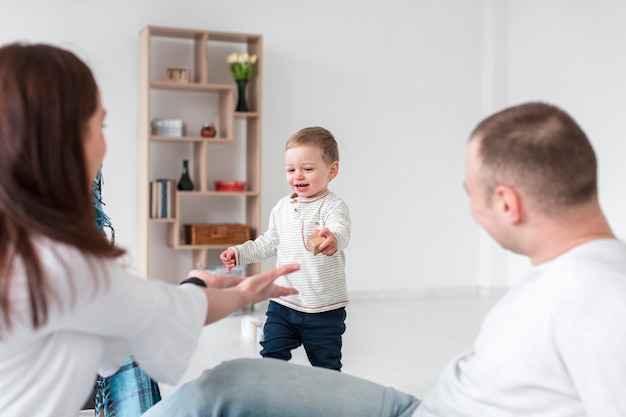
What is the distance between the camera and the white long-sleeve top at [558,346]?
998 millimetres

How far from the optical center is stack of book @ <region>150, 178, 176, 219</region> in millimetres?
4988

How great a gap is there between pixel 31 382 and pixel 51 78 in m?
0.44

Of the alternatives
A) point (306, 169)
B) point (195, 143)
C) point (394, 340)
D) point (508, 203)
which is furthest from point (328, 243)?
point (195, 143)

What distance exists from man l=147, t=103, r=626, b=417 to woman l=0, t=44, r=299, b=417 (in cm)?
17

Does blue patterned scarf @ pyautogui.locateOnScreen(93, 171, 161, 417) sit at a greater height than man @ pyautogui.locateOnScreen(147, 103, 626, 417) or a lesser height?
lesser

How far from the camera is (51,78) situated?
1.10 metres

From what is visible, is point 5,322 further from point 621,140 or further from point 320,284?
point 621,140

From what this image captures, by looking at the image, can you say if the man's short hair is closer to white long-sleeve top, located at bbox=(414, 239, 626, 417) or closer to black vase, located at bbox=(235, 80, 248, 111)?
white long-sleeve top, located at bbox=(414, 239, 626, 417)

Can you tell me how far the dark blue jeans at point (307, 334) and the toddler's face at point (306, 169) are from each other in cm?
39

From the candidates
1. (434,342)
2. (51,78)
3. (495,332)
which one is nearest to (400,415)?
(495,332)

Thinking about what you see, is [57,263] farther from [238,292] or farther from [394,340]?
[394,340]

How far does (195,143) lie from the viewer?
5250 mm

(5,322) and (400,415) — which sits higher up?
(5,322)

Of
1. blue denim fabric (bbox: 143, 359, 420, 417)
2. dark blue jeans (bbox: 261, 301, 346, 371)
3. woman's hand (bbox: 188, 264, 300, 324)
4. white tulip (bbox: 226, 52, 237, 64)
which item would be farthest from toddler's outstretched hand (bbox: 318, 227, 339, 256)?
white tulip (bbox: 226, 52, 237, 64)
